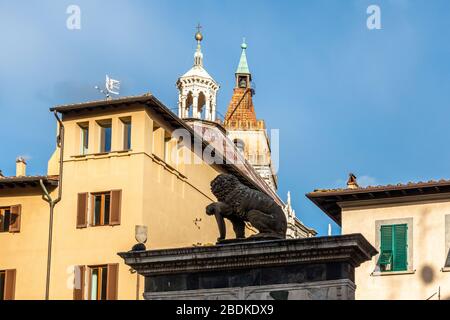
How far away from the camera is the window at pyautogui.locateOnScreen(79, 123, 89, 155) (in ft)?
175

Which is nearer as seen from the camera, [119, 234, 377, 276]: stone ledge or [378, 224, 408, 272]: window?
[119, 234, 377, 276]: stone ledge

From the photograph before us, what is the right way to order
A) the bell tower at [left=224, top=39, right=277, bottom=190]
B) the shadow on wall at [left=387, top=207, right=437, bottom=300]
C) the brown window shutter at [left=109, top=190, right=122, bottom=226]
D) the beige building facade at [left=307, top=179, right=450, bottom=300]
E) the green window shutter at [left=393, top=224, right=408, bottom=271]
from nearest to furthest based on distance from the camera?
the shadow on wall at [left=387, top=207, right=437, bottom=300] < the beige building facade at [left=307, top=179, right=450, bottom=300] < the green window shutter at [left=393, top=224, right=408, bottom=271] < the brown window shutter at [left=109, top=190, right=122, bottom=226] < the bell tower at [left=224, top=39, right=277, bottom=190]

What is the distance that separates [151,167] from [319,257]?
2595 centimetres

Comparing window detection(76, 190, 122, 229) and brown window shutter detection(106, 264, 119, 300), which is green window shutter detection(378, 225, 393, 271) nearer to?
brown window shutter detection(106, 264, 119, 300)

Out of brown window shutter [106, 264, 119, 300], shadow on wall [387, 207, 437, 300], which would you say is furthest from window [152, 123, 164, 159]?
shadow on wall [387, 207, 437, 300]

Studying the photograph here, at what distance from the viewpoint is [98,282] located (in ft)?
164

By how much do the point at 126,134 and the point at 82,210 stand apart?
3.97 meters

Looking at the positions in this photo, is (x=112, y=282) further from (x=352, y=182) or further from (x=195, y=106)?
(x=195, y=106)

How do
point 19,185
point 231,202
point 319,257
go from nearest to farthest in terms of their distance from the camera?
point 319,257, point 231,202, point 19,185

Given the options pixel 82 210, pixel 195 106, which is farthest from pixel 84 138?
pixel 195 106

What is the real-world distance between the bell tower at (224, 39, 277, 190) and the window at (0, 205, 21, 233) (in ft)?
297

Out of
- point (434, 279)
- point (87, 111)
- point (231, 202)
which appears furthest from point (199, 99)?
point (231, 202)
